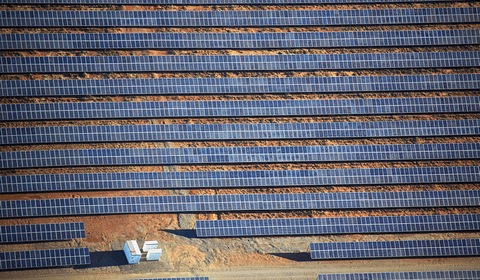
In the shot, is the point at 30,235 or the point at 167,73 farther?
the point at 167,73

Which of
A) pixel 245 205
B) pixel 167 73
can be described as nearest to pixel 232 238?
pixel 245 205

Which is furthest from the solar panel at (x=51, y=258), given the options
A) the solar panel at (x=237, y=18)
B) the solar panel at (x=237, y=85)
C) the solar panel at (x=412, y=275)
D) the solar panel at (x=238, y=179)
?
the solar panel at (x=412, y=275)

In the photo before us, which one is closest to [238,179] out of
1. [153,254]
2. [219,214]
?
[219,214]

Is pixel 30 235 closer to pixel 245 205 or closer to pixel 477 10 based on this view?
pixel 245 205

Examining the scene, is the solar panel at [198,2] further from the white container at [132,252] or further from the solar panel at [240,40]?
the white container at [132,252]

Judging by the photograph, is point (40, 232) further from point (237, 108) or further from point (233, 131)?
point (237, 108)

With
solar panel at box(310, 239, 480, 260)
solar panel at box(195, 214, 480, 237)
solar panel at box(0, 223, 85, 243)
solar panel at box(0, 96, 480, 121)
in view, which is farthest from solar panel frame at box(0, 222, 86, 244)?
solar panel at box(310, 239, 480, 260)
